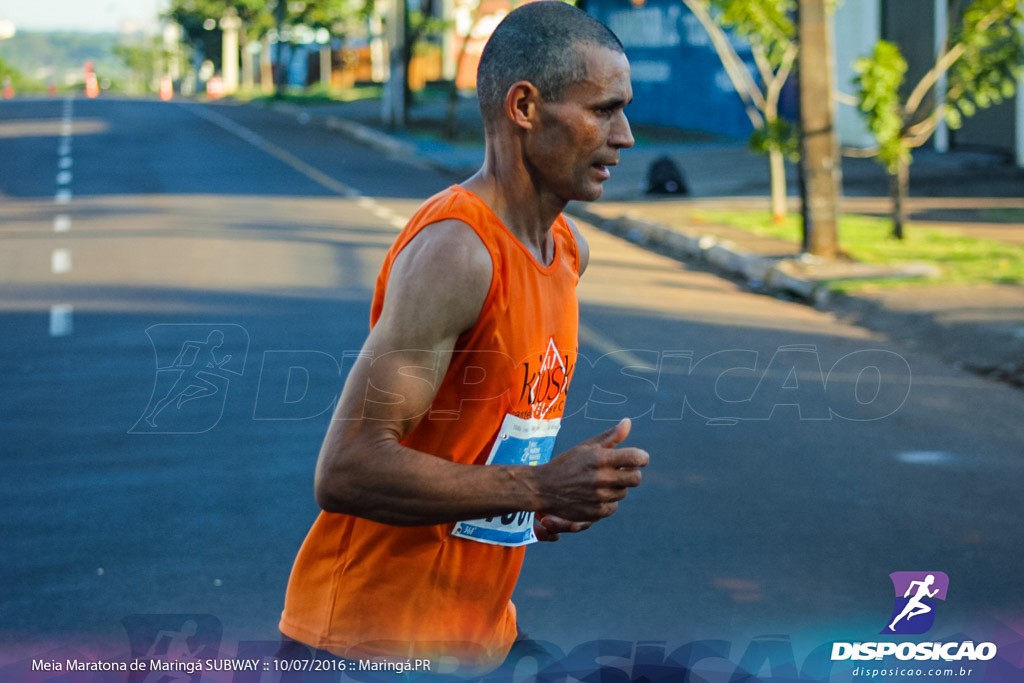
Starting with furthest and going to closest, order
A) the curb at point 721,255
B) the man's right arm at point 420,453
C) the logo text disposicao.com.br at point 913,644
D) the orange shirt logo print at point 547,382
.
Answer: the curb at point 721,255 → the logo text disposicao.com.br at point 913,644 → the orange shirt logo print at point 547,382 → the man's right arm at point 420,453

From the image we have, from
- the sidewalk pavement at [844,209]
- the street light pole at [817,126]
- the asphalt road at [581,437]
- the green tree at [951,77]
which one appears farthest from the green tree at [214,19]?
the asphalt road at [581,437]

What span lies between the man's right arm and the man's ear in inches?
10.0

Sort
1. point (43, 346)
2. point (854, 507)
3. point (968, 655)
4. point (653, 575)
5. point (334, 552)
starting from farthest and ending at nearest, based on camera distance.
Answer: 1. point (43, 346)
2. point (854, 507)
3. point (653, 575)
4. point (968, 655)
5. point (334, 552)

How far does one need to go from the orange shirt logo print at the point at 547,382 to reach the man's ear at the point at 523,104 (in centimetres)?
37

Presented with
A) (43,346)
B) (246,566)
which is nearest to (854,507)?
(246,566)

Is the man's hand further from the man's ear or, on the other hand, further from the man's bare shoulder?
the man's ear

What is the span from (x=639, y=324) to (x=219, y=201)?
11.6 meters

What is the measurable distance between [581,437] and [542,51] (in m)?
5.29

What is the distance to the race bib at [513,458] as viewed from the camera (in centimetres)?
243

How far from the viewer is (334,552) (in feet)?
7.91

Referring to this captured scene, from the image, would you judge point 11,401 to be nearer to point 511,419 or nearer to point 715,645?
point 715,645

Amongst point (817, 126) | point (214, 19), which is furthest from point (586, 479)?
point (214, 19)

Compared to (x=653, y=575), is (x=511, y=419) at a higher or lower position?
higher

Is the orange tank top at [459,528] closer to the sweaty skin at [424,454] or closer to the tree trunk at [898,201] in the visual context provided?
the sweaty skin at [424,454]
